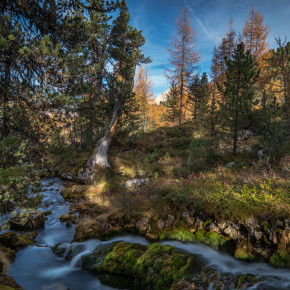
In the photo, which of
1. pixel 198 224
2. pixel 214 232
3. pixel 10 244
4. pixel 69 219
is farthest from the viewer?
pixel 69 219

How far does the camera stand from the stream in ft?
15.2

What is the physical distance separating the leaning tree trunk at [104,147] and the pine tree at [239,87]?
1000 cm

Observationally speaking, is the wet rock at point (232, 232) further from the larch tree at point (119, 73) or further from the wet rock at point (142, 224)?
the larch tree at point (119, 73)

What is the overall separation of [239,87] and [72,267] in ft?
52.5

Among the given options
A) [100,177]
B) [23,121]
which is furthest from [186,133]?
[23,121]

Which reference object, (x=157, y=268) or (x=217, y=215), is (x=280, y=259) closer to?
(x=217, y=215)

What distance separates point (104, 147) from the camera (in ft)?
60.3

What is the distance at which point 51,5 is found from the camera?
5086 millimetres

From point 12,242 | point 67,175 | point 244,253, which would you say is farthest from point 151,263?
point 67,175

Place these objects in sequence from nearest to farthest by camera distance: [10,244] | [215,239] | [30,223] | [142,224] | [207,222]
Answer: [215,239] → [207,222] → [142,224] → [10,244] → [30,223]

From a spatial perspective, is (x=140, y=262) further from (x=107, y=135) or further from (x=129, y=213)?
(x=107, y=135)

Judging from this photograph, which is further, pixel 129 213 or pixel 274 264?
pixel 129 213

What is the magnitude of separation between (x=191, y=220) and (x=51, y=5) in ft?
26.9

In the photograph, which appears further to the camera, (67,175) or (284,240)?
(67,175)
